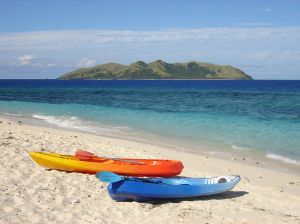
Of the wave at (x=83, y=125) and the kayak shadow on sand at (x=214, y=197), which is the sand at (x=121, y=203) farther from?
the wave at (x=83, y=125)

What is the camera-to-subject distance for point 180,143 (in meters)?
19.9

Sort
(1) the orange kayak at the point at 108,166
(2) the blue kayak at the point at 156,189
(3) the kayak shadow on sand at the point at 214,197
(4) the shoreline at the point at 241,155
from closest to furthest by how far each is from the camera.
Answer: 1. (2) the blue kayak at the point at 156,189
2. (3) the kayak shadow on sand at the point at 214,197
3. (1) the orange kayak at the point at 108,166
4. (4) the shoreline at the point at 241,155

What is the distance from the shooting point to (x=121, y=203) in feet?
32.4

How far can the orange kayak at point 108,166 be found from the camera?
12133mm

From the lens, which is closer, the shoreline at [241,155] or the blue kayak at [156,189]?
the blue kayak at [156,189]

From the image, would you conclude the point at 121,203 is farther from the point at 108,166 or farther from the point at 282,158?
the point at 282,158

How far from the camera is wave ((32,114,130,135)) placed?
77.8 ft

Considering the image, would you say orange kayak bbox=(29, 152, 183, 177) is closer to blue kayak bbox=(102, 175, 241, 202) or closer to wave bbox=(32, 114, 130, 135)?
blue kayak bbox=(102, 175, 241, 202)

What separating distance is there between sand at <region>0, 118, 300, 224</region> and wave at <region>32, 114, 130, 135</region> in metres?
8.86

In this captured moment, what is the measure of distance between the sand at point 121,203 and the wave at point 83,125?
8.86 meters

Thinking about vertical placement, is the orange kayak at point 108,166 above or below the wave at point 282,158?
above

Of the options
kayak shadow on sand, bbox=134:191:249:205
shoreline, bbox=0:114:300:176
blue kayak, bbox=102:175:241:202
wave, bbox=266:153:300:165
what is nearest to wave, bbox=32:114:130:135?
shoreline, bbox=0:114:300:176

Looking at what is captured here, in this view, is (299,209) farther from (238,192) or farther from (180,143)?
(180,143)

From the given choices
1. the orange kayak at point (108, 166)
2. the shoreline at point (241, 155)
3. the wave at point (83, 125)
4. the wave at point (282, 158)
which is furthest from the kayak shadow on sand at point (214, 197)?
the wave at point (83, 125)
